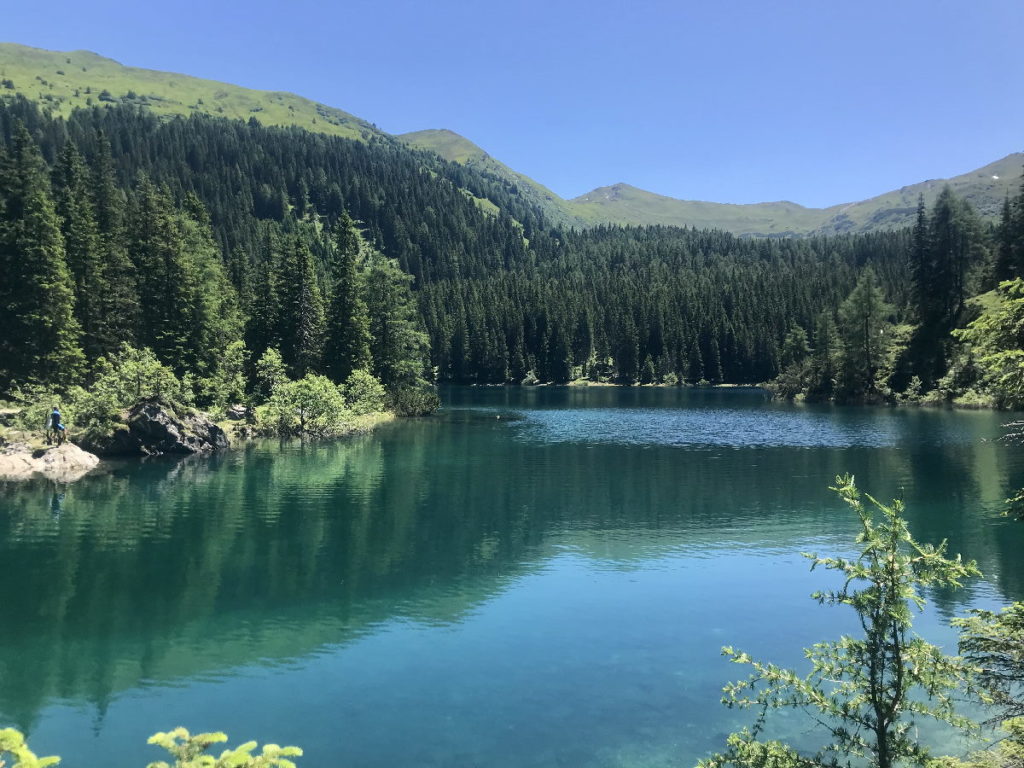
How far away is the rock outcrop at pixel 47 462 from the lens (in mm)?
42469

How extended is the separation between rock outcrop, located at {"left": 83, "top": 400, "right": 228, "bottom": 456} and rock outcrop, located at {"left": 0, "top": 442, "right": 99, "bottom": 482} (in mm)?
4115

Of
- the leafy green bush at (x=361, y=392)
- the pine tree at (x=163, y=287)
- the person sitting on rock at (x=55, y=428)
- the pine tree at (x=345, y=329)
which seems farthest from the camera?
the pine tree at (x=345, y=329)

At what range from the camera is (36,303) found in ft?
172

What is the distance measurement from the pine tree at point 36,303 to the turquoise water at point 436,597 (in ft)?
44.8

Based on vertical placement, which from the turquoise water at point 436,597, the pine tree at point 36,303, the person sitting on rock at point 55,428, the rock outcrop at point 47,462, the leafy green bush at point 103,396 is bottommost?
the turquoise water at point 436,597

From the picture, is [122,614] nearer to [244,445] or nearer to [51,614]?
[51,614]

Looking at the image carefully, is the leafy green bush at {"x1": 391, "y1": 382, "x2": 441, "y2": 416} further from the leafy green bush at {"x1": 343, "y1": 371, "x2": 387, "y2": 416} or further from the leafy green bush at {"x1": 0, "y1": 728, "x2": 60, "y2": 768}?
the leafy green bush at {"x1": 0, "y1": 728, "x2": 60, "y2": 768}

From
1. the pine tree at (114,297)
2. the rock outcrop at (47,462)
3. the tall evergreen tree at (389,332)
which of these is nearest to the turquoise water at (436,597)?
the rock outcrop at (47,462)

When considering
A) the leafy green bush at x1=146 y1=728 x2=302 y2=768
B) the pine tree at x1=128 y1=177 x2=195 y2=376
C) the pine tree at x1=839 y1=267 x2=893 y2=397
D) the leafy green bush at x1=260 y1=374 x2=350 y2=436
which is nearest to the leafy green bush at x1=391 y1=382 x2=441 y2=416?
the leafy green bush at x1=260 y1=374 x2=350 y2=436

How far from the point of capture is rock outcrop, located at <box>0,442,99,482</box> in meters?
42.5

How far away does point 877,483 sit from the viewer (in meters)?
39.4

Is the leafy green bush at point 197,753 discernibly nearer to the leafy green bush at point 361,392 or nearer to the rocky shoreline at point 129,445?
the rocky shoreline at point 129,445

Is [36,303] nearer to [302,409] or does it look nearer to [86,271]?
[86,271]

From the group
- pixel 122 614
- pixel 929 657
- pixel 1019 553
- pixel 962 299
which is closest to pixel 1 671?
pixel 122 614
